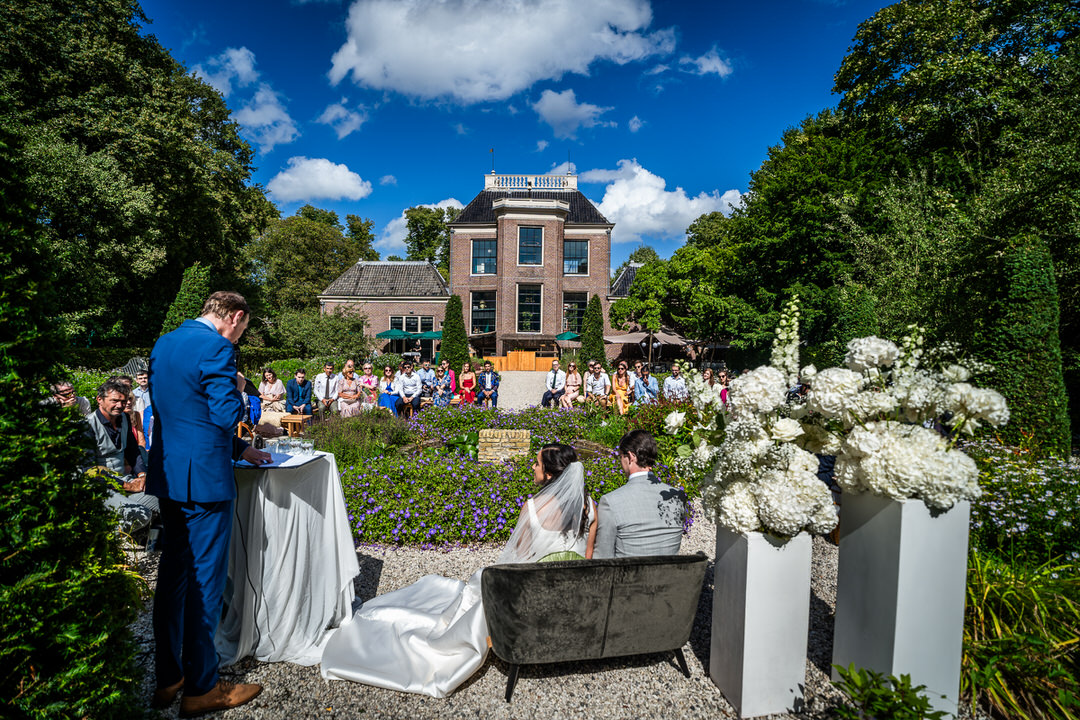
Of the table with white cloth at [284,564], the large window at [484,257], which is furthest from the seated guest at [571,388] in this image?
the large window at [484,257]

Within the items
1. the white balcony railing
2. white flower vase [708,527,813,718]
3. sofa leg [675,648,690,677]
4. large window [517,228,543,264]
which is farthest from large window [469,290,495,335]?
white flower vase [708,527,813,718]

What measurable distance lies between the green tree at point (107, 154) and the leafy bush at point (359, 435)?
32.8 feet

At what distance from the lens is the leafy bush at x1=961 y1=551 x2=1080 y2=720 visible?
8.56 ft

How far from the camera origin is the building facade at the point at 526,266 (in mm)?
31125

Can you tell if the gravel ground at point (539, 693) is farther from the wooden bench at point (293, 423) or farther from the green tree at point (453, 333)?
the green tree at point (453, 333)

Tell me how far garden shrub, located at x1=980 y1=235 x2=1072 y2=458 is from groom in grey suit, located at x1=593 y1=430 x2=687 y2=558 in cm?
708

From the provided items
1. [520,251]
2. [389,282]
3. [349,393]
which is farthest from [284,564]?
[389,282]

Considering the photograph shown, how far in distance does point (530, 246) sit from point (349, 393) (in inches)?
886

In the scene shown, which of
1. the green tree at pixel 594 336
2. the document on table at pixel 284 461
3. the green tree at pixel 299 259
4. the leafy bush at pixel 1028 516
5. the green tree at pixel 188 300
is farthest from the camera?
the green tree at pixel 299 259

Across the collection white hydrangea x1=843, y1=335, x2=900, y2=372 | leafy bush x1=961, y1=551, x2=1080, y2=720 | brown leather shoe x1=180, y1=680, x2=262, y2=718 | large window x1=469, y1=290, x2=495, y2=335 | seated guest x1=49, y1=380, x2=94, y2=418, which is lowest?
brown leather shoe x1=180, y1=680, x2=262, y2=718

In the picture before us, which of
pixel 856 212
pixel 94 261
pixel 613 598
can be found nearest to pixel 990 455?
pixel 613 598

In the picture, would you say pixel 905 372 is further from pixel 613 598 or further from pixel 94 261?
pixel 94 261

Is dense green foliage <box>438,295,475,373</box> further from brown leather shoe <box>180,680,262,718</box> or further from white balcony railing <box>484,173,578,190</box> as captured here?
brown leather shoe <box>180,680,262,718</box>

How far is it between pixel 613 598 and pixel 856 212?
19975 millimetres
